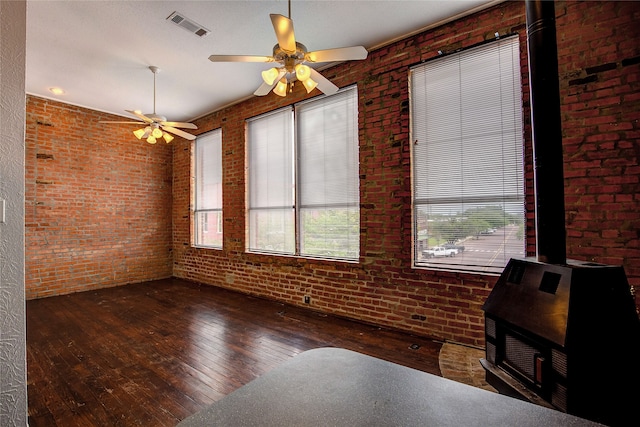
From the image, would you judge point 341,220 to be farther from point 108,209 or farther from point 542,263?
point 108,209

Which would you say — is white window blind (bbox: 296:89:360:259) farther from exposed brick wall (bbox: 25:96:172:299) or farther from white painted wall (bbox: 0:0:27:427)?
exposed brick wall (bbox: 25:96:172:299)

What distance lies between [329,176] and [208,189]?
3.03m

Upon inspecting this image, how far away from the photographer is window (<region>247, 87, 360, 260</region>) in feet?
12.7

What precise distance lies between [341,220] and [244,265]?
6.86 feet

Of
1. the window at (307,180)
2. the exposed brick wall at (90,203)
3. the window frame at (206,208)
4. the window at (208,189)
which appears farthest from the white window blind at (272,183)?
the exposed brick wall at (90,203)

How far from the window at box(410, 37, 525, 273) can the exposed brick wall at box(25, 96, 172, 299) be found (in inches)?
218

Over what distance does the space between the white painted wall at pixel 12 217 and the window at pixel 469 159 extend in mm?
3245

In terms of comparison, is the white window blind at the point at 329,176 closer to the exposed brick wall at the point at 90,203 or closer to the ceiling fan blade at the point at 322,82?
the ceiling fan blade at the point at 322,82

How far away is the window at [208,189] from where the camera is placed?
226 inches

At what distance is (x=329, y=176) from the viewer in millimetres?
4066

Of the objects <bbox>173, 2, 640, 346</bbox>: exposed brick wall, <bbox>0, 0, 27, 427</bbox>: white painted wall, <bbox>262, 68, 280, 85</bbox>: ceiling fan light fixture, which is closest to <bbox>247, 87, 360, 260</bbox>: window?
<bbox>173, 2, 640, 346</bbox>: exposed brick wall

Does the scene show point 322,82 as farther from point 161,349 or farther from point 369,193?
point 161,349

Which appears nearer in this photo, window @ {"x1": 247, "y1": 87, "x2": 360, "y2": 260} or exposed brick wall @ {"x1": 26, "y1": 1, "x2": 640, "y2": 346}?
exposed brick wall @ {"x1": 26, "y1": 1, "x2": 640, "y2": 346}

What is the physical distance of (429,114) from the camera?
3260 millimetres
